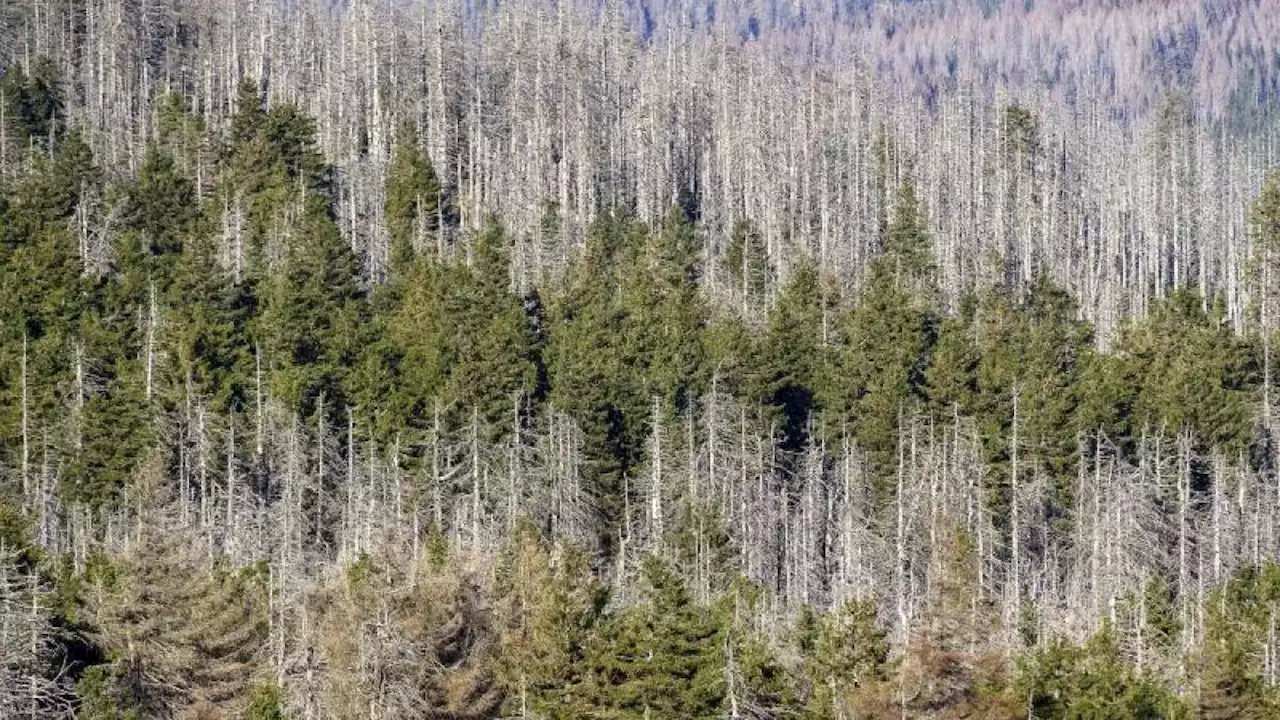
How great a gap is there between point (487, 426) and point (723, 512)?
8328mm

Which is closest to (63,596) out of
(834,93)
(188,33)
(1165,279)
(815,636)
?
(815,636)

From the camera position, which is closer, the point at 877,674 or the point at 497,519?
the point at 877,674

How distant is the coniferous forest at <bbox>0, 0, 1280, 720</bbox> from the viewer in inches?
1740

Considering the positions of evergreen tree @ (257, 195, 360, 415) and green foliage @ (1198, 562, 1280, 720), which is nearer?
green foliage @ (1198, 562, 1280, 720)

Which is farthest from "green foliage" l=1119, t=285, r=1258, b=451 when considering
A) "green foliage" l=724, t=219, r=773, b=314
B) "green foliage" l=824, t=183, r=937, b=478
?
"green foliage" l=724, t=219, r=773, b=314

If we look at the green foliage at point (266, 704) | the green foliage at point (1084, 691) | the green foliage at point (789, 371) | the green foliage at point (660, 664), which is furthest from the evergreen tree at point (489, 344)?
the green foliage at point (266, 704)

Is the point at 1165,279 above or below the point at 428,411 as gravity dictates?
above

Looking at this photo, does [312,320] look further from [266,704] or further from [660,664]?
[266,704]

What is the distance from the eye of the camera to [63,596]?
43.5 meters

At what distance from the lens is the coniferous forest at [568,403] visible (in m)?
44.2

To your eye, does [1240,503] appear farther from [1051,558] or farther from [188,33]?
[188,33]

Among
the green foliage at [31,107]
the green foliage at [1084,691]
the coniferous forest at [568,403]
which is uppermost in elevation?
the green foliage at [31,107]

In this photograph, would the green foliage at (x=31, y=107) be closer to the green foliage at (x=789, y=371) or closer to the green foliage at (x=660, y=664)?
the green foliage at (x=789, y=371)

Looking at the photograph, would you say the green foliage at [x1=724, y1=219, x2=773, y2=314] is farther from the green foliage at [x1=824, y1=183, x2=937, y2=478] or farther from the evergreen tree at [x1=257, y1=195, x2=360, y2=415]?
the evergreen tree at [x1=257, y1=195, x2=360, y2=415]
